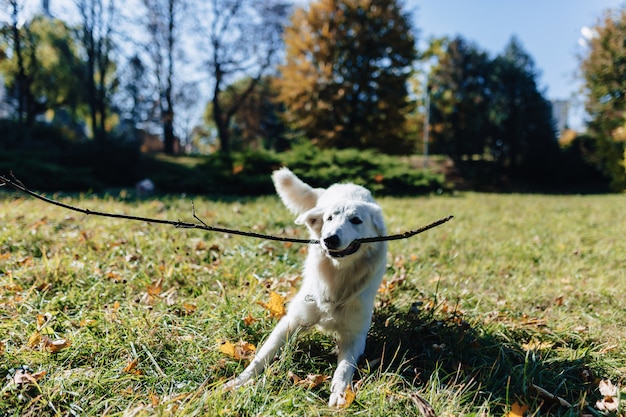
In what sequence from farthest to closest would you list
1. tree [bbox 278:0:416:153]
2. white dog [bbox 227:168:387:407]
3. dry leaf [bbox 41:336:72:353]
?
1. tree [bbox 278:0:416:153]
2. white dog [bbox 227:168:387:407]
3. dry leaf [bbox 41:336:72:353]

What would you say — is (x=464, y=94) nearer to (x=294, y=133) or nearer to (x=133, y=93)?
(x=294, y=133)

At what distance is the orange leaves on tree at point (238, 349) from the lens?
2.17 metres

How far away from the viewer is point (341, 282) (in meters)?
2.44

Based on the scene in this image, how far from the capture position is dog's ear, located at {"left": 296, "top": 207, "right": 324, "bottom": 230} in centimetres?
256

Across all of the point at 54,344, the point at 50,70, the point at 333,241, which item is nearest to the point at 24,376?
the point at 54,344

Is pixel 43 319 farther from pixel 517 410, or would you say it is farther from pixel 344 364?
pixel 517 410

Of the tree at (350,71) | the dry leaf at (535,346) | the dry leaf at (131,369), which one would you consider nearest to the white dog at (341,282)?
the dry leaf at (131,369)

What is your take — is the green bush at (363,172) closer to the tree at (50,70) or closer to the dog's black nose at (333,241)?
the dog's black nose at (333,241)

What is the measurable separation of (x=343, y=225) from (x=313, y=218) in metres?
0.40

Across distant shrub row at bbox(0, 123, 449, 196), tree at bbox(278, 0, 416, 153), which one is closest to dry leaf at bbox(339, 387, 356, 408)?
distant shrub row at bbox(0, 123, 449, 196)

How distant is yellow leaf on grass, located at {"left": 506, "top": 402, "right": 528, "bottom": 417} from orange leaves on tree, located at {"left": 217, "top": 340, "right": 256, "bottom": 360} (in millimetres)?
1349

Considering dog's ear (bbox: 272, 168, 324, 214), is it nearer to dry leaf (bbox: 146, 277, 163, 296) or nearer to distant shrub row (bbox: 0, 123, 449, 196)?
dry leaf (bbox: 146, 277, 163, 296)

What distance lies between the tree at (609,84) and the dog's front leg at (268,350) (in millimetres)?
15657

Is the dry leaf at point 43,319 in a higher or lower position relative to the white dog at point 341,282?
lower
